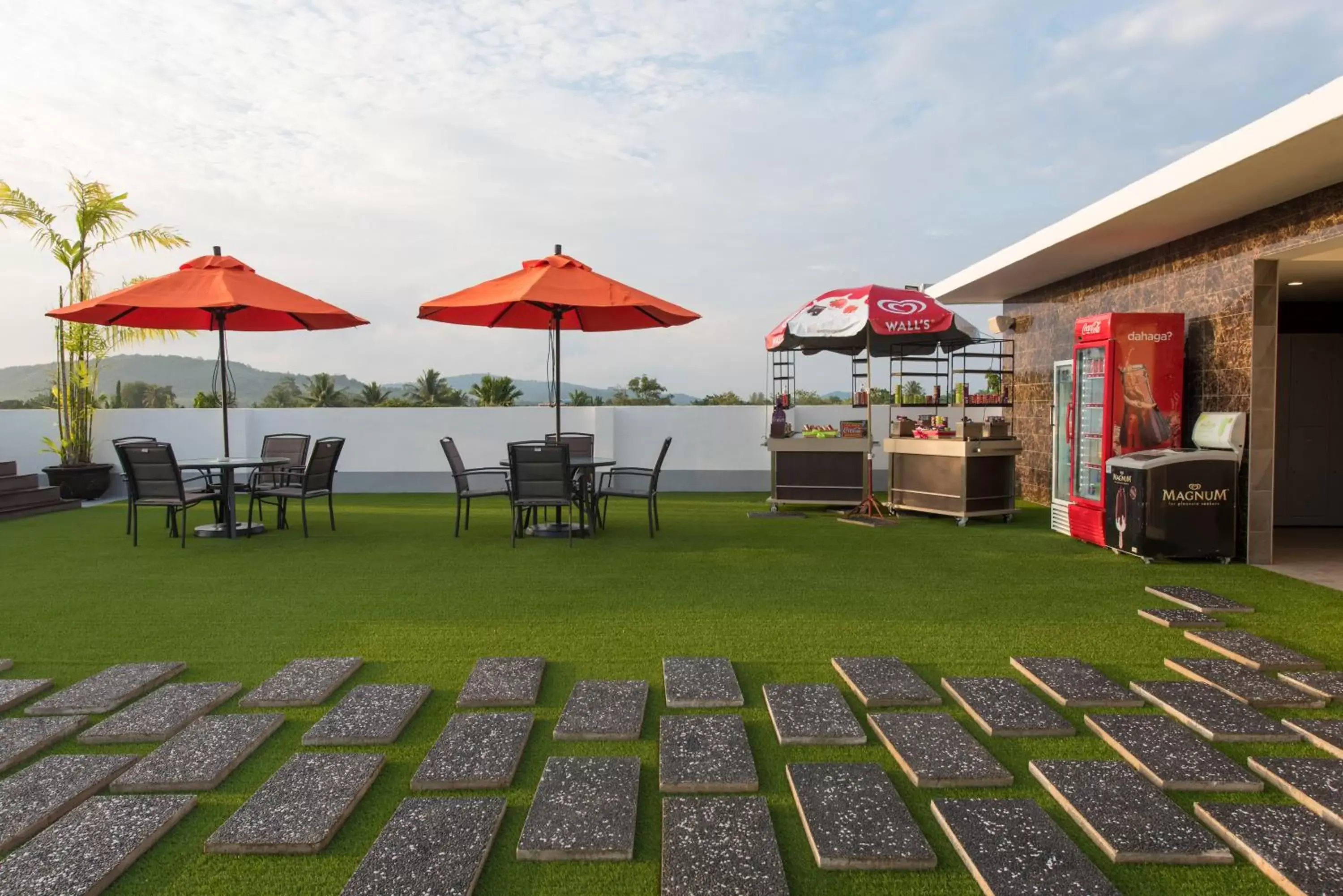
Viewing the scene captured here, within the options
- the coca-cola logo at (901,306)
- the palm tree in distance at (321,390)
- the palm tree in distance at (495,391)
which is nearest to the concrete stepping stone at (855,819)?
the coca-cola logo at (901,306)

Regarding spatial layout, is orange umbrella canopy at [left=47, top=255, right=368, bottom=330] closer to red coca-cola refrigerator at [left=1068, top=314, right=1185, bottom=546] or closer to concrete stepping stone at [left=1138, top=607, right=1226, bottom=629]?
concrete stepping stone at [left=1138, top=607, right=1226, bottom=629]

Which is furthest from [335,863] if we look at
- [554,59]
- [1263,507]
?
[554,59]

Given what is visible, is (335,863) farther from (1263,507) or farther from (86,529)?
(86,529)

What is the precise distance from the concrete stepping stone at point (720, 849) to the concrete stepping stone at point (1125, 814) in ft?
2.96

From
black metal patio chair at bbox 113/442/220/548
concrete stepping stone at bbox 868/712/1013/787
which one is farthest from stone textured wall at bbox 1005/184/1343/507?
black metal patio chair at bbox 113/442/220/548

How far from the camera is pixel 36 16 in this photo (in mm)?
7711

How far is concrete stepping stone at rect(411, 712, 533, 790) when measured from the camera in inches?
96.5

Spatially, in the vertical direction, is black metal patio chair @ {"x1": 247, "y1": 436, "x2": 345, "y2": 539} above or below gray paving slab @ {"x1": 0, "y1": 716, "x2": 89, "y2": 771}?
above

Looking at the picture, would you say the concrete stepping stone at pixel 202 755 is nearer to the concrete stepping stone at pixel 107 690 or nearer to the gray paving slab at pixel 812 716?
the concrete stepping stone at pixel 107 690

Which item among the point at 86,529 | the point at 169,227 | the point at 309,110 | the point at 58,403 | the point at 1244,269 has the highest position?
the point at 309,110

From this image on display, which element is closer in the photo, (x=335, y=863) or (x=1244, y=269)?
(x=335, y=863)

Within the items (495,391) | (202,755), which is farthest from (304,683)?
(495,391)

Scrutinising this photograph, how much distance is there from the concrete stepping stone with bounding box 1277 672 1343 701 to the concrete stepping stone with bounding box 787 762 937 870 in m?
2.14

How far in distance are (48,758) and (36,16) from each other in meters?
8.48
